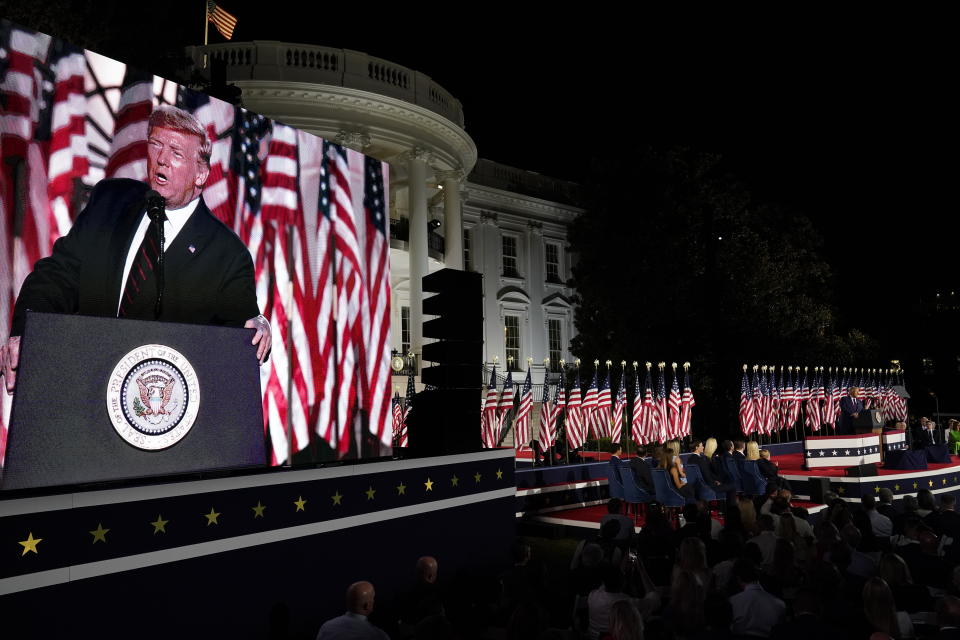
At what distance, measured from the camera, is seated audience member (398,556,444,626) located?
5.17 metres

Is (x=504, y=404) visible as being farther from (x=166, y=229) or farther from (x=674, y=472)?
(x=166, y=229)

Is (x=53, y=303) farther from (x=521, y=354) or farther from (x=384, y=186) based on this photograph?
(x=521, y=354)

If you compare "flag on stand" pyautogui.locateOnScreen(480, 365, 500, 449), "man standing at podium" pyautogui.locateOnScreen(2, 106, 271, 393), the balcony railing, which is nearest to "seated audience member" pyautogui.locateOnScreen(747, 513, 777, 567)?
"man standing at podium" pyautogui.locateOnScreen(2, 106, 271, 393)

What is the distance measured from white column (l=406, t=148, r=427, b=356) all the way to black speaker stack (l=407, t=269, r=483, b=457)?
48.8 ft

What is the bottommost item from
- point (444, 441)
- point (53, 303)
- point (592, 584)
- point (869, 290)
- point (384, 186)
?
point (592, 584)

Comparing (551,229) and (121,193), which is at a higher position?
(551,229)

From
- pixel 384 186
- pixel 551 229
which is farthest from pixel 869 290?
pixel 384 186

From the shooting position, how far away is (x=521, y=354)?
3462 cm

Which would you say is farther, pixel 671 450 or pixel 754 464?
pixel 754 464

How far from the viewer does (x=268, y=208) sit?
839 centimetres

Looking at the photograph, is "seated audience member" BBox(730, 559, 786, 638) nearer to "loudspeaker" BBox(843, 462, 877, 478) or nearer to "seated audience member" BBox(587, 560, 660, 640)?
"seated audience member" BBox(587, 560, 660, 640)

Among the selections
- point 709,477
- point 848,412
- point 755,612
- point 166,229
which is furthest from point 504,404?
point 848,412

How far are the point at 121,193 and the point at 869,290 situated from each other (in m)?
47.3

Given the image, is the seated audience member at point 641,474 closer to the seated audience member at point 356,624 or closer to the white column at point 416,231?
the seated audience member at point 356,624
